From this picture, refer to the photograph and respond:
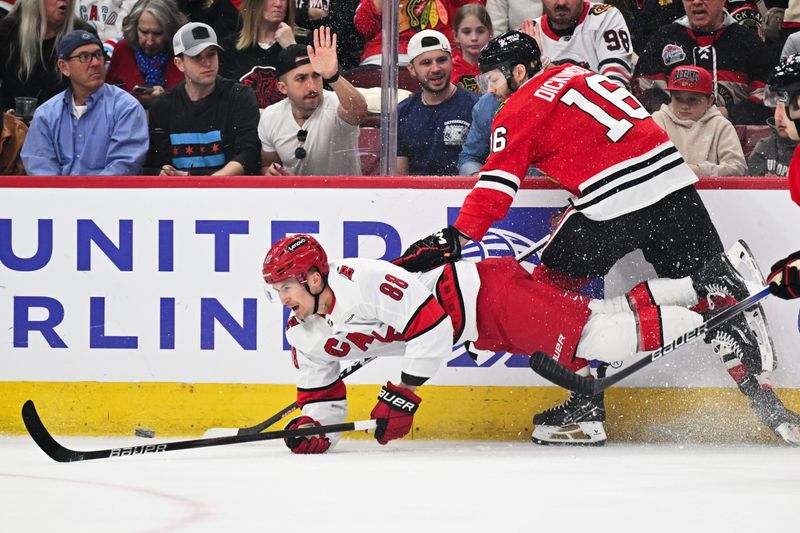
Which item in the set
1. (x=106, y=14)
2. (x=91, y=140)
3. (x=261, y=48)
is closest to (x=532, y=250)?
(x=261, y=48)

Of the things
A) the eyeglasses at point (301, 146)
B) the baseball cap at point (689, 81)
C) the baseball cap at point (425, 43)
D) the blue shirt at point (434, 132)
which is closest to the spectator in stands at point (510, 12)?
the baseball cap at point (425, 43)

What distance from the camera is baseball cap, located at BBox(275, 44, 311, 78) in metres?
4.57

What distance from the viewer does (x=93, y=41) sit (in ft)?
15.6

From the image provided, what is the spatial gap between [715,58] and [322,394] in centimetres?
188

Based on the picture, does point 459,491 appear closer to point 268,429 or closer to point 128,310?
point 268,429

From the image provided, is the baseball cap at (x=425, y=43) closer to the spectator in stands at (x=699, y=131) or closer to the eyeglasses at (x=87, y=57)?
the spectator in stands at (x=699, y=131)

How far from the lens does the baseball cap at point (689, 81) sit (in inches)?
177

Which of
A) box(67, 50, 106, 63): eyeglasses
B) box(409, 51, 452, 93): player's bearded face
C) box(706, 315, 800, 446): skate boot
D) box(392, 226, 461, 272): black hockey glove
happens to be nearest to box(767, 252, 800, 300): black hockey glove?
box(706, 315, 800, 446): skate boot

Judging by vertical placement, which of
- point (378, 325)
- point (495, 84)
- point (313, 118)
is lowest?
point (378, 325)

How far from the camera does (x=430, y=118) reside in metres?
4.48

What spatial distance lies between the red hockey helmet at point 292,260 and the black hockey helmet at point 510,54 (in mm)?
946

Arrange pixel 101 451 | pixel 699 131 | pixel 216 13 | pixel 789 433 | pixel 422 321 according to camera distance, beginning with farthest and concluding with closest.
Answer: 1. pixel 216 13
2. pixel 699 131
3. pixel 789 433
4. pixel 422 321
5. pixel 101 451

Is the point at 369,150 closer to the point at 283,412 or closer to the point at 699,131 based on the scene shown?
the point at 283,412

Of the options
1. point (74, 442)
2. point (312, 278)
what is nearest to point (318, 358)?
point (312, 278)
